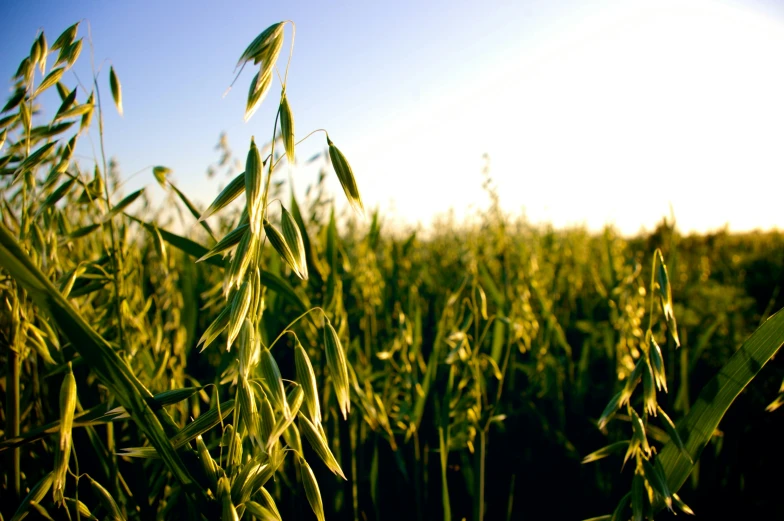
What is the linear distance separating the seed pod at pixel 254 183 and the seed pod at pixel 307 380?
14 cm

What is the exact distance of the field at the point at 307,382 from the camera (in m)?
0.47

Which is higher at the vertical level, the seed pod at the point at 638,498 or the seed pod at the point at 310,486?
the seed pod at the point at 310,486

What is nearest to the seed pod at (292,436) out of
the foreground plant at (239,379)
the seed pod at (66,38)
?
the foreground plant at (239,379)

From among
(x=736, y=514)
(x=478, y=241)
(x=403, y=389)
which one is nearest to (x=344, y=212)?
(x=478, y=241)

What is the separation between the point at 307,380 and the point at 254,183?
217 mm

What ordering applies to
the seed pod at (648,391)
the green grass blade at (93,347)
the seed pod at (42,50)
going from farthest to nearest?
the seed pod at (42,50) < the seed pod at (648,391) < the green grass blade at (93,347)

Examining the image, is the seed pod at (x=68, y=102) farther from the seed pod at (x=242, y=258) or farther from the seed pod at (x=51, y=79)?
the seed pod at (x=242, y=258)

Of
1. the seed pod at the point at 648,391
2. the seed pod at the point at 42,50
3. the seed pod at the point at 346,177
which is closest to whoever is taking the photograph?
the seed pod at the point at 346,177

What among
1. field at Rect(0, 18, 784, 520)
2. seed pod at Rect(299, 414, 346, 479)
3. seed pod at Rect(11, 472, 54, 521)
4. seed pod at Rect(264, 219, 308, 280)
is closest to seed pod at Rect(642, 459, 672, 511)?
field at Rect(0, 18, 784, 520)

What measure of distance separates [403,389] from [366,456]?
0.62 feet

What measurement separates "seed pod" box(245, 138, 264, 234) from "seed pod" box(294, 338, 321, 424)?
14cm

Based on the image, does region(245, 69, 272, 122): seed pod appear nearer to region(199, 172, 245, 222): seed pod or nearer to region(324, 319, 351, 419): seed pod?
region(199, 172, 245, 222): seed pod

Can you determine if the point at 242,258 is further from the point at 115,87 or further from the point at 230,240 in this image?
the point at 115,87

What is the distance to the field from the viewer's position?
0.47 meters
